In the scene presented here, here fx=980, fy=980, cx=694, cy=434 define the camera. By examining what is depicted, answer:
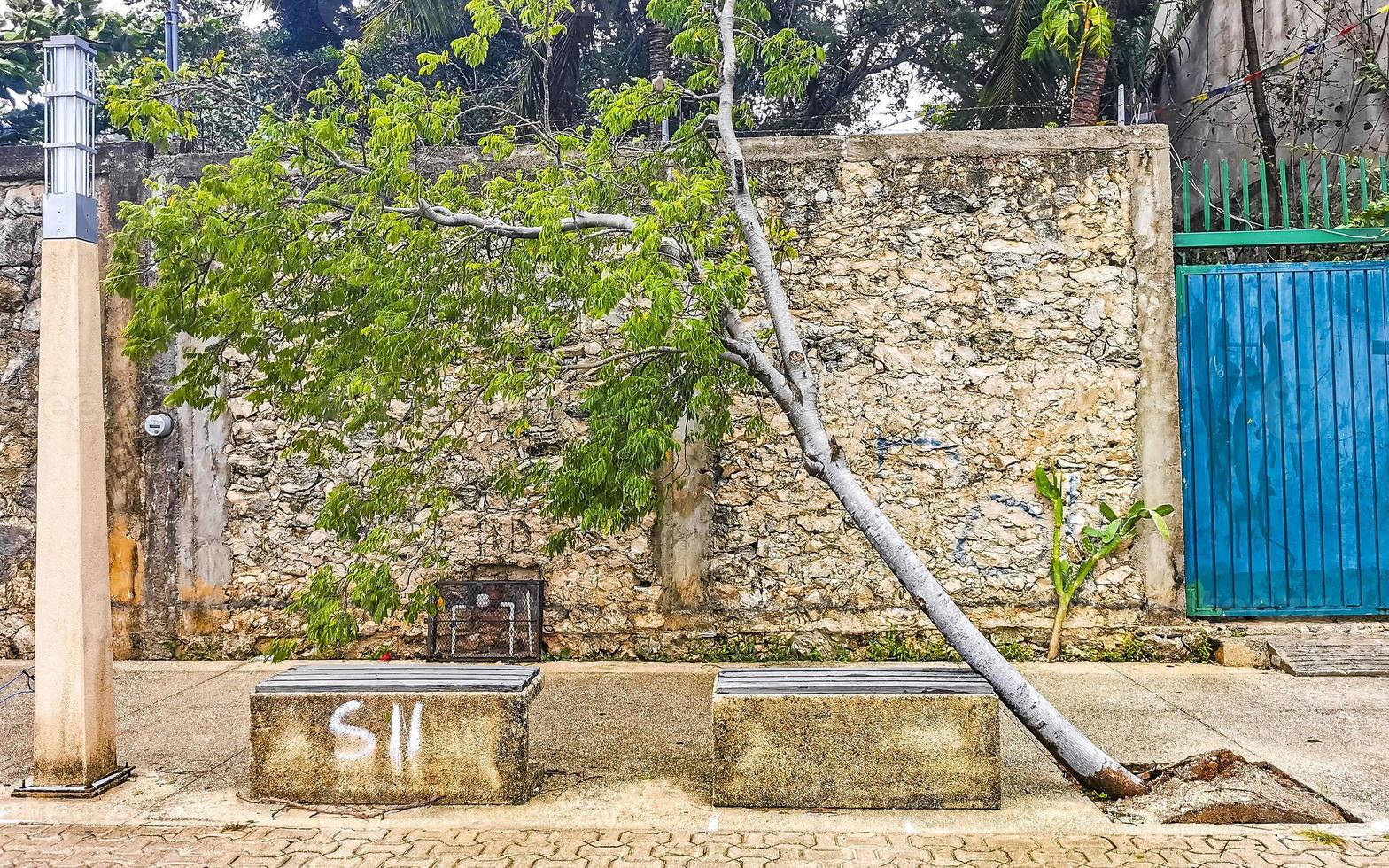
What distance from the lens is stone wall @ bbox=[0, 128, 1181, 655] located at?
20.7ft

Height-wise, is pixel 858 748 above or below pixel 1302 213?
below

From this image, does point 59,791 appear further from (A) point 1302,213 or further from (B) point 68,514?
(A) point 1302,213

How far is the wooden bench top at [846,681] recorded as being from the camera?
12.9 ft

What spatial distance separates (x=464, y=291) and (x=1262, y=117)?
6.27 m

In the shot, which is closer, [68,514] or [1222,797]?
[1222,797]

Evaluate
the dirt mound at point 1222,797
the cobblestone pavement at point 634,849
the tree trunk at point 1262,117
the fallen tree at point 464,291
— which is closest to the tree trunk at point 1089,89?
the tree trunk at point 1262,117

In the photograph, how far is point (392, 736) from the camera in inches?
156

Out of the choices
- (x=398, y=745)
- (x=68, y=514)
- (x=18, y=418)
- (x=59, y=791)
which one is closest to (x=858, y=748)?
(x=398, y=745)

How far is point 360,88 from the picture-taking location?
4.38 meters

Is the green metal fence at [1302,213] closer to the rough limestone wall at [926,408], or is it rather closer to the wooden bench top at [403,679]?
the rough limestone wall at [926,408]

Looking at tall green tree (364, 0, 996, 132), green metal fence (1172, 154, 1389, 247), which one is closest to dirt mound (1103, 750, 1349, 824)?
green metal fence (1172, 154, 1389, 247)

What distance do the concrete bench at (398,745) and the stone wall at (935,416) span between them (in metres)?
2.55

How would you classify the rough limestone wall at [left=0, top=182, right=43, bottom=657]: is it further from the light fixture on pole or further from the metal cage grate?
the light fixture on pole

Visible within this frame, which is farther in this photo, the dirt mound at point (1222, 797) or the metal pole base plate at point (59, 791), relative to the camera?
the metal pole base plate at point (59, 791)
